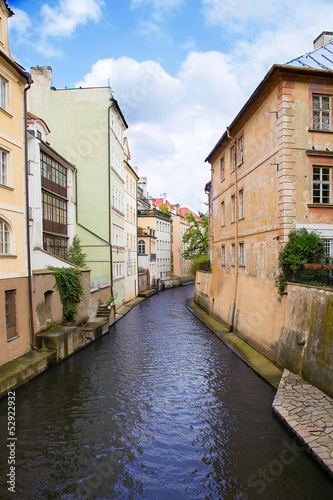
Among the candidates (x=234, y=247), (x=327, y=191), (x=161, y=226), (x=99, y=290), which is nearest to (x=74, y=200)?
(x=99, y=290)

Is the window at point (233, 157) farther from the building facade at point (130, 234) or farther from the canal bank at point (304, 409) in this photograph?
the building facade at point (130, 234)

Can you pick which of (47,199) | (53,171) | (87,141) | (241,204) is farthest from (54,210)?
(241,204)

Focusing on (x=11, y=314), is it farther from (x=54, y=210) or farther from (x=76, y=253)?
(x=76, y=253)

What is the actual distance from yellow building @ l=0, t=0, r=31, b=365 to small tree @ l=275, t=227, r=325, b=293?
930 centimetres

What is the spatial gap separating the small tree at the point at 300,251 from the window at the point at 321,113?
156 inches

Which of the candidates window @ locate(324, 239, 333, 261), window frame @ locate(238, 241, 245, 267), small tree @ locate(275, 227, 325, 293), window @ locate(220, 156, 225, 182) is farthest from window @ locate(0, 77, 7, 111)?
window @ locate(220, 156, 225, 182)

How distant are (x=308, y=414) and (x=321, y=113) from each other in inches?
406

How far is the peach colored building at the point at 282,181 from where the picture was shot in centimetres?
1255

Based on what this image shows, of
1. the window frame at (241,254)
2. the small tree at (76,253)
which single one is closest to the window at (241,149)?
the window frame at (241,254)

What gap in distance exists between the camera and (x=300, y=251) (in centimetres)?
1202

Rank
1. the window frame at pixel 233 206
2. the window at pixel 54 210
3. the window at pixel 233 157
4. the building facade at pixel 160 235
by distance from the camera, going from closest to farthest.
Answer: the window at pixel 54 210
the window at pixel 233 157
the window frame at pixel 233 206
the building facade at pixel 160 235

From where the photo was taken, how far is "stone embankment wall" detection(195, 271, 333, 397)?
9.60 m

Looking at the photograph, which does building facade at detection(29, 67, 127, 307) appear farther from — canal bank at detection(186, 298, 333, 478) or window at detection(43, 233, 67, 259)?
canal bank at detection(186, 298, 333, 478)

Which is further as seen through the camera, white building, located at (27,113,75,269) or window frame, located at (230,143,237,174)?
window frame, located at (230,143,237,174)
